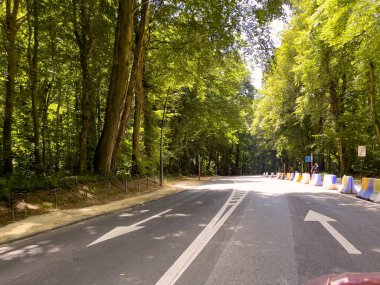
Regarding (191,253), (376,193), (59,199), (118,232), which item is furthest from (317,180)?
(191,253)

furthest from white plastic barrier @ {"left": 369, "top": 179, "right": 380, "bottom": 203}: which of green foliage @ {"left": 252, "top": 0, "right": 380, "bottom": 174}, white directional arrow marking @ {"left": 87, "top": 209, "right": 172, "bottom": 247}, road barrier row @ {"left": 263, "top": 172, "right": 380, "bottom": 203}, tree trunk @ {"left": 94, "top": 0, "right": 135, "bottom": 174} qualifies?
tree trunk @ {"left": 94, "top": 0, "right": 135, "bottom": 174}

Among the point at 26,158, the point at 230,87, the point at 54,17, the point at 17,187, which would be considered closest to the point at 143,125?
the point at 230,87

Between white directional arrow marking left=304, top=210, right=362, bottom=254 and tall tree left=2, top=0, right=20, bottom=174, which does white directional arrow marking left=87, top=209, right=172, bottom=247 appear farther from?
tall tree left=2, top=0, right=20, bottom=174

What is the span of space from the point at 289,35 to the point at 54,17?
89.9ft

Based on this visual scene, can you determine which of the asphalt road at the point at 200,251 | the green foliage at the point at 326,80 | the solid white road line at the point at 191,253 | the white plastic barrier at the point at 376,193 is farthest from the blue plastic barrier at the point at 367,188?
the solid white road line at the point at 191,253

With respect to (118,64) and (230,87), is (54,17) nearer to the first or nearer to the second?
(118,64)

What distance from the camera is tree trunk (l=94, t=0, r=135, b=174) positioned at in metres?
19.1

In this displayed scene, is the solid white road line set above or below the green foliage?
below

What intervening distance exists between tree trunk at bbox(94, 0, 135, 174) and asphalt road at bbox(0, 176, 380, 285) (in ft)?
30.5

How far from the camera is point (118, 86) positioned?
19.4 metres

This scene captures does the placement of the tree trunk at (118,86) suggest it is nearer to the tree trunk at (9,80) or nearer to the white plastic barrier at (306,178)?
the tree trunk at (9,80)

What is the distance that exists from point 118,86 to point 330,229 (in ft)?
45.2

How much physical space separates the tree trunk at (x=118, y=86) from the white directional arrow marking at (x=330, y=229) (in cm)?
1153

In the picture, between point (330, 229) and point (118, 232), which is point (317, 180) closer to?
point (330, 229)
